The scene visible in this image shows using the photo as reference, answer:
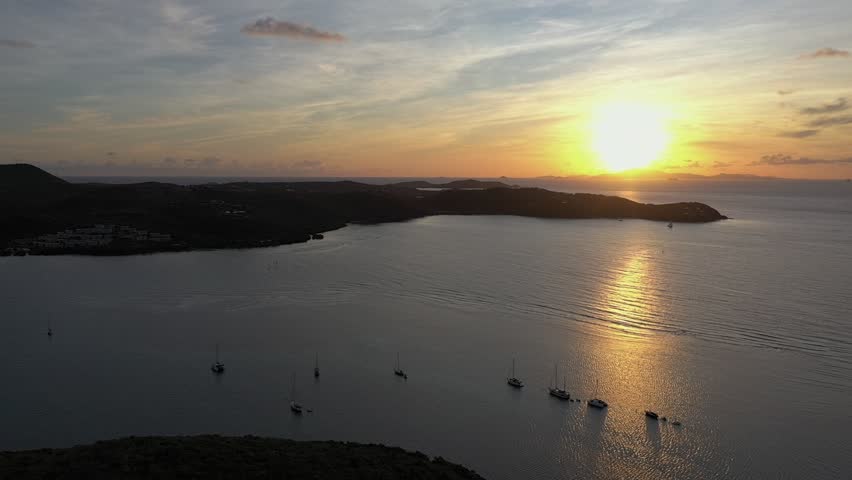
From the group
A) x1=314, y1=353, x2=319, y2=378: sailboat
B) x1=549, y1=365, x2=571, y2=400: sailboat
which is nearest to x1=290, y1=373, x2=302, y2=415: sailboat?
x1=314, y1=353, x2=319, y2=378: sailboat

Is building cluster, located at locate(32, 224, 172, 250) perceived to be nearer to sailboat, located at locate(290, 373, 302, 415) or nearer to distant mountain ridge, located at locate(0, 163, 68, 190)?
distant mountain ridge, located at locate(0, 163, 68, 190)

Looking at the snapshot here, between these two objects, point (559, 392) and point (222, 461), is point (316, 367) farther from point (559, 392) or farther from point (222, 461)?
point (559, 392)

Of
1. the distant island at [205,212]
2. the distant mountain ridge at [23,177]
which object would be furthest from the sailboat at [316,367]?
the distant mountain ridge at [23,177]

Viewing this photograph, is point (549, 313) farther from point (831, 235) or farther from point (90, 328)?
point (831, 235)

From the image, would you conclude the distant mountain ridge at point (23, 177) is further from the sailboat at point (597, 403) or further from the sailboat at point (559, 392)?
the sailboat at point (597, 403)

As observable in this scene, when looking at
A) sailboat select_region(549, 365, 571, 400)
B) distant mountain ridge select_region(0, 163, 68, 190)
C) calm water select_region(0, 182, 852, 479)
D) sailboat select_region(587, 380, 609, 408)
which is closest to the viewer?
calm water select_region(0, 182, 852, 479)
